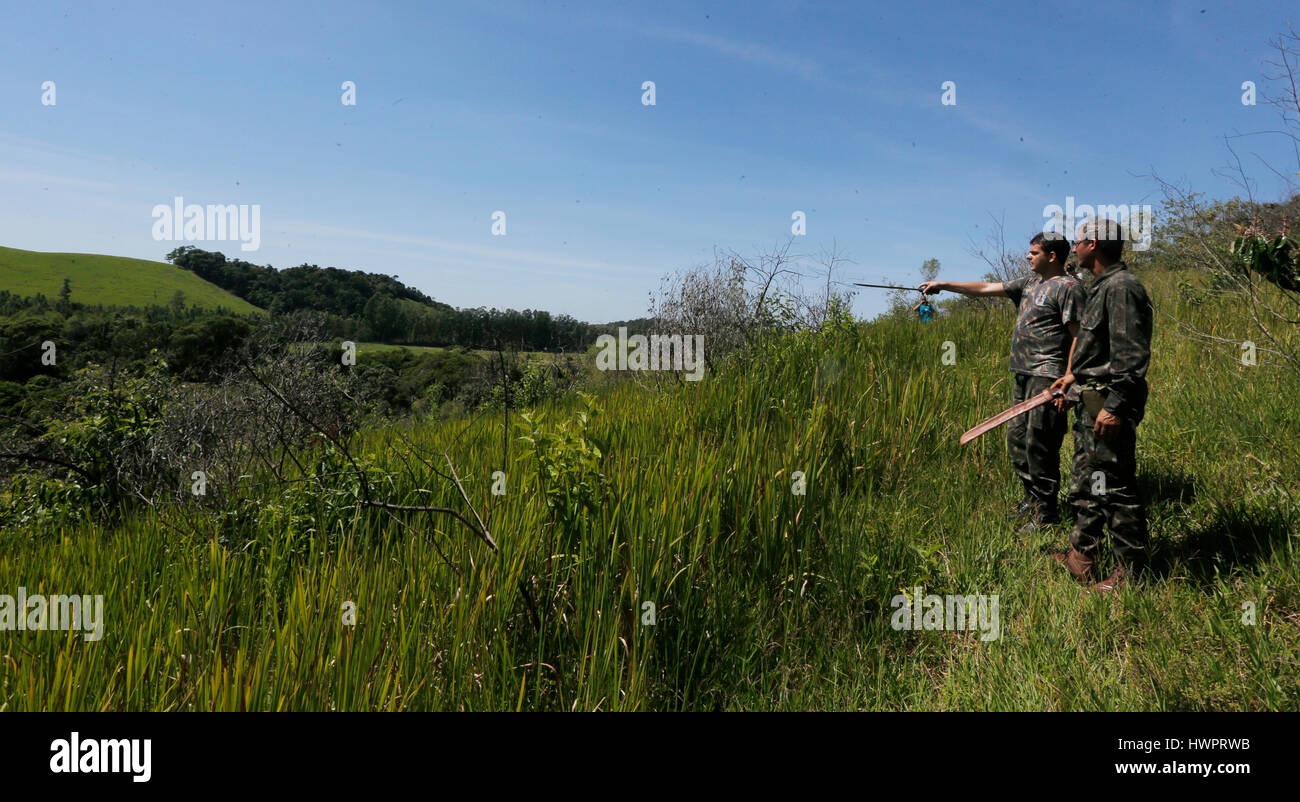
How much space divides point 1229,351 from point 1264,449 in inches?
131

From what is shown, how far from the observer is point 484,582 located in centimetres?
233

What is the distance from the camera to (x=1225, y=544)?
3504 millimetres

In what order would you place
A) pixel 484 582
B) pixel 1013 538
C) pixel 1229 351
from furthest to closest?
1. pixel 1229 351
2. pixel 1013 538
3. pixel 484 582

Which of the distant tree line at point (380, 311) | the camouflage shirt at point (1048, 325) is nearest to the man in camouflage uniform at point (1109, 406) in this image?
the camouflage shirt at point (1048, 325)

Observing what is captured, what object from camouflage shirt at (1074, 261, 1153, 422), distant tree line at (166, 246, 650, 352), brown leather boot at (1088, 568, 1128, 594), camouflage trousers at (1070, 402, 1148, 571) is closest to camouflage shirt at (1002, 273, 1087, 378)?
camouflage shirt at (1074, 261, 1153, 422)

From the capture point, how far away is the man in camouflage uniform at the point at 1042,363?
4363mm

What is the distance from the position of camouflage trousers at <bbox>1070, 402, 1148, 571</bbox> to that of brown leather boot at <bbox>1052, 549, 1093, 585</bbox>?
1.4 inches

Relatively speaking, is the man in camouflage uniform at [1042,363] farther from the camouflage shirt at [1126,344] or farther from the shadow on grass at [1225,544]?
the camouflage shirt at [1126,344]

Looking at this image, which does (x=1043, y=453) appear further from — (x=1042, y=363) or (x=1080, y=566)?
(x=1080, y=566)

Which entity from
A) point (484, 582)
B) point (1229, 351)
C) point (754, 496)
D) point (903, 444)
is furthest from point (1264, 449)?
point (484, 582)

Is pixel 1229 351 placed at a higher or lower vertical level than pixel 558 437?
higher

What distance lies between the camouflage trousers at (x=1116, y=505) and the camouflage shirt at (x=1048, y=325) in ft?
3.60

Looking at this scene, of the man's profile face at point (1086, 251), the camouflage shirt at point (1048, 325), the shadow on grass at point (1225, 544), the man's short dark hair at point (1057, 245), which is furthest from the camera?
the man's short dark hair at point (1057, 245)
